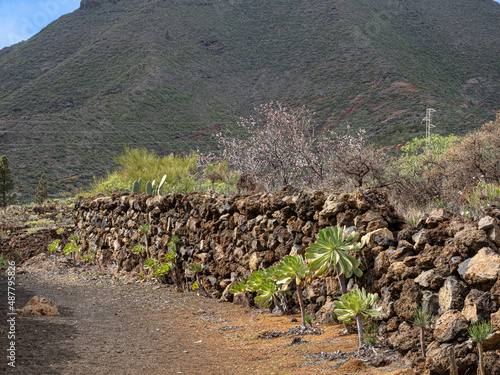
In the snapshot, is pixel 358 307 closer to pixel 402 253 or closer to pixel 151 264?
pixel 402 253

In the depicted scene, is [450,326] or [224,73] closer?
[450,326]

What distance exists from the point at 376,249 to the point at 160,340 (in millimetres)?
2551

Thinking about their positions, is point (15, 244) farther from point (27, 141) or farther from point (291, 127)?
point (27, 141)

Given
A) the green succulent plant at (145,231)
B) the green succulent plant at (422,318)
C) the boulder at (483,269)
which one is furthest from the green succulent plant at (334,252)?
the green succulent plant at (145,231)

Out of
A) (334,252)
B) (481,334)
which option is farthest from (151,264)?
(481,334)

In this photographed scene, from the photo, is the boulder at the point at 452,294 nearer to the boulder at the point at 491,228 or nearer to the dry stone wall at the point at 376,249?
the dry stone wall at the point at 376,249


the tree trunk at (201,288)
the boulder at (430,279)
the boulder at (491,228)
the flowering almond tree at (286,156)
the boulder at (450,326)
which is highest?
the flowering almond tree at (286,156)

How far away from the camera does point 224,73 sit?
140 ft

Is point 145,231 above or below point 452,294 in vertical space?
above

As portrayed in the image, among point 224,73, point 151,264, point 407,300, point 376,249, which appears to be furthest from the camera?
point 224,73

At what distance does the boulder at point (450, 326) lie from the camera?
120 inches

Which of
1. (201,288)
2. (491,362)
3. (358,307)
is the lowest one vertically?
(201,288)

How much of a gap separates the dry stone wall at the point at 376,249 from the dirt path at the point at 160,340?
440 mm

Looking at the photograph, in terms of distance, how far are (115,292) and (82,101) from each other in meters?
30.9
